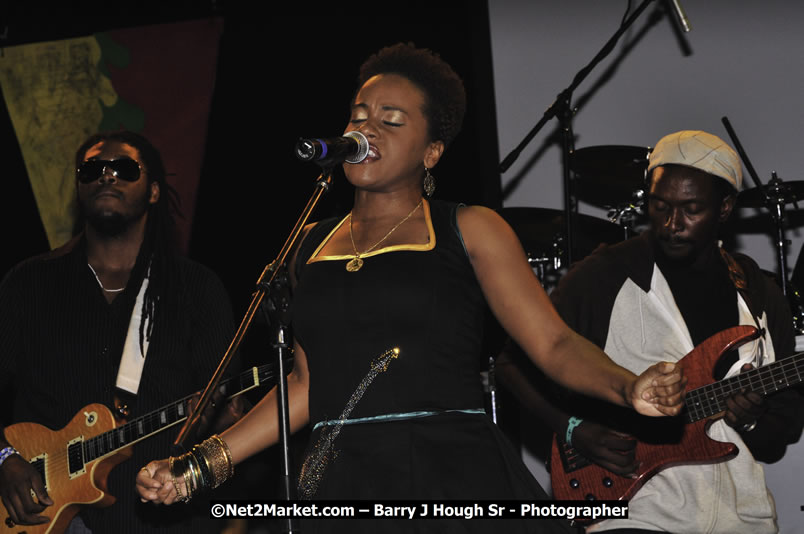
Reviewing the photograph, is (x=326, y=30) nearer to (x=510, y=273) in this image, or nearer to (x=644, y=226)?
(x=644, y=226)

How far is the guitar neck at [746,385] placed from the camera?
362 centimetres

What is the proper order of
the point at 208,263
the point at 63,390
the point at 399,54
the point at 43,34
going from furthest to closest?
1. the point at 43,34
2. the point at 208,263
3. the point at 63,390
4. the point at 399,54

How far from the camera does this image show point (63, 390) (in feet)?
13.3

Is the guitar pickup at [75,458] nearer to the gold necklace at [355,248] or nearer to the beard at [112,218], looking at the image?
the beard at [112,218]

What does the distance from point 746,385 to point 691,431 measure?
0.29 meters

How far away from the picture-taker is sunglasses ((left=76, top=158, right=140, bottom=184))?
14.5 feet

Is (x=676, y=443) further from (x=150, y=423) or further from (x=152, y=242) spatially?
(x=152, y=242)

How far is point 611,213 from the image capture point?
5.08 metres

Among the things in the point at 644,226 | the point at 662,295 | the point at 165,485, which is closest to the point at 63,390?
the point at 165,485

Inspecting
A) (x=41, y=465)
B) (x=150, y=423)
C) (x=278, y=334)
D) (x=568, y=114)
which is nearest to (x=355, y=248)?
(x=278, y=334)

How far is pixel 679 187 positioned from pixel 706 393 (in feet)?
2.87

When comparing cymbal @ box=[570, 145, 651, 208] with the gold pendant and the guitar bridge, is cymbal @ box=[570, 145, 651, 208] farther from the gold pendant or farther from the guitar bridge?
the gold pendant

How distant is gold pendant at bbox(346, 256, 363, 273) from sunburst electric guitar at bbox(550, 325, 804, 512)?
1548 mm

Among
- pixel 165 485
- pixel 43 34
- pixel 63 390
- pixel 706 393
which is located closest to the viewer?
pixel 165 485
